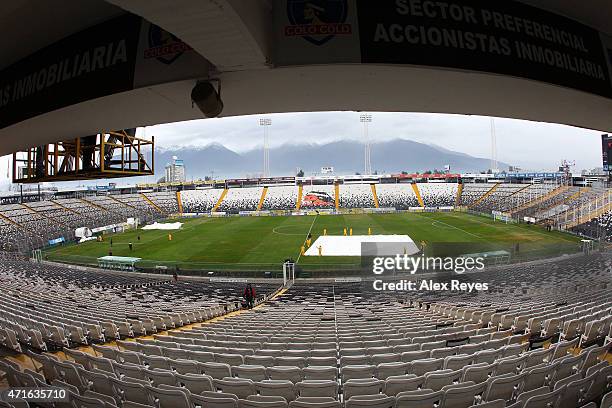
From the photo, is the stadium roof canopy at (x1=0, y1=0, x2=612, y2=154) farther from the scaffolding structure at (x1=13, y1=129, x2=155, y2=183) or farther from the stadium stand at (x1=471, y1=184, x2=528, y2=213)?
the stadium stand at (x1=471, y1=184, x2=528, y2=213)

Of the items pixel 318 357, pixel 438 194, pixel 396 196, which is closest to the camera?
pixel 318 357

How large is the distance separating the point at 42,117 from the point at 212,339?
440cm

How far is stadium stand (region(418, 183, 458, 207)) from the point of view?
62500 mm

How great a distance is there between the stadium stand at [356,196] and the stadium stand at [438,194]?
10.5 metres

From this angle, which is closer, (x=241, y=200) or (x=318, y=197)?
(x=241, y=200)

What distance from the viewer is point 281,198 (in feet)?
221

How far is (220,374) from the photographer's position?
398 cm

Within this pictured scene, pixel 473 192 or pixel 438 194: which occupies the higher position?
pixel 473 192

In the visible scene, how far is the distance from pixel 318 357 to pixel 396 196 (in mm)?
64320

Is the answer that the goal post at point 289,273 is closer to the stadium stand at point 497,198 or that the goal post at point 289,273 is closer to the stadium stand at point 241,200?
the stadium stand at point 497,198

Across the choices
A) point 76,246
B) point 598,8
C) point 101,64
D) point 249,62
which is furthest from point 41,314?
point 76,246

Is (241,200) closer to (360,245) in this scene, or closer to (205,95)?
(360,245)

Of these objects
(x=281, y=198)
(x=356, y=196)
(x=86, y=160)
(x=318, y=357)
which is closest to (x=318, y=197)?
(x=281, y=198)

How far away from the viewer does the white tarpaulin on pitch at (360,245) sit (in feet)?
90.8
